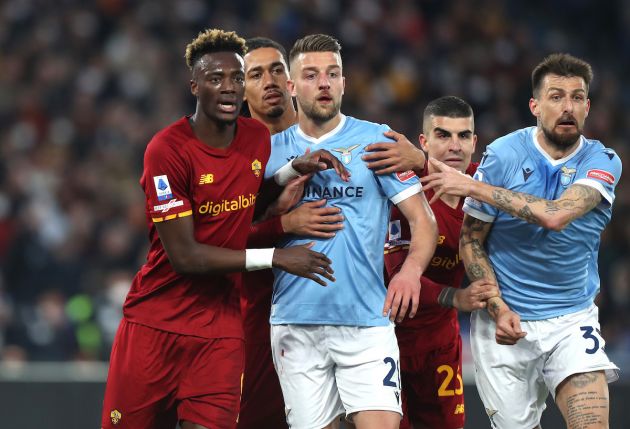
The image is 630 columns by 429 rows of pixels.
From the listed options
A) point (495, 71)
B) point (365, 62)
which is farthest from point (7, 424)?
point (495, 71)

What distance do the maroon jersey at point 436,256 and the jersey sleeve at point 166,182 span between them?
145cm

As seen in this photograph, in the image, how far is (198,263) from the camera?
5750 mm

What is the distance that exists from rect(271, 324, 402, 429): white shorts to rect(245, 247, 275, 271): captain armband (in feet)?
1.37

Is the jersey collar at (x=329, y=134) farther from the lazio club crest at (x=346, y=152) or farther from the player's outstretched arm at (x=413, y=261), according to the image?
the player's outstretched arm at (x=413, y=261)

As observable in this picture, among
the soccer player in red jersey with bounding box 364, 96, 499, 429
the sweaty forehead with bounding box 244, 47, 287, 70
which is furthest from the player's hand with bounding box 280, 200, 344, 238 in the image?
the sweaty forehead with bounding box 244, 47, 287, 70

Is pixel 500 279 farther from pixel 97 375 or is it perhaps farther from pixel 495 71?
pixel 495 71

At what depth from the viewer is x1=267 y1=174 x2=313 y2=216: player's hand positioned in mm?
5996

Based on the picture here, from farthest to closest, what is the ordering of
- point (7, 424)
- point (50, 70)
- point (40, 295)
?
1. point (50, 70)
2. point (40, 295)
3. point (7, 424)

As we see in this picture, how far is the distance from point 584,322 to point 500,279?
19.8 inches

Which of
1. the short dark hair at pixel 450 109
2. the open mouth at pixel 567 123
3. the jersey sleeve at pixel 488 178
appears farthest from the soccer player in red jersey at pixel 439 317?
the open mouth at pixel 567 123

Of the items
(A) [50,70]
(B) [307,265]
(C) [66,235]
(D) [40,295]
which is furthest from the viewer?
(A) [50,70]

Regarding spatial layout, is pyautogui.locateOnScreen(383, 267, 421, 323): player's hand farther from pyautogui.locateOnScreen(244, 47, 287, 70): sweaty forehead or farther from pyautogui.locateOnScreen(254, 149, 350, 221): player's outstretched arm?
pyautogui.locateOnScreen(244, 47, 287, 70): sweaty forehead

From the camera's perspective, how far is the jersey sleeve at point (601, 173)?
6.07m

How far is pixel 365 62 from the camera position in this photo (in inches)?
586
